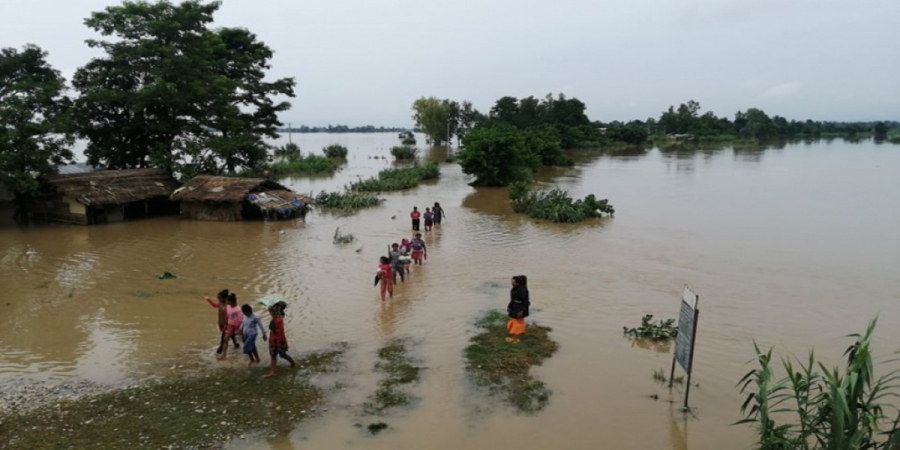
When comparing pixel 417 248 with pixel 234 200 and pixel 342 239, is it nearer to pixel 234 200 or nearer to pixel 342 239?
pixel 342 239

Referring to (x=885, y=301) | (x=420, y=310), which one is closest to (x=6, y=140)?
(x=420, y=310)

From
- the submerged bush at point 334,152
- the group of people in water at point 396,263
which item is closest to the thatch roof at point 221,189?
the group of people in water at point 396,263

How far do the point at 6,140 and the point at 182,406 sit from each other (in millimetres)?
17497

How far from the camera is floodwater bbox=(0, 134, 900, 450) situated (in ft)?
24.7

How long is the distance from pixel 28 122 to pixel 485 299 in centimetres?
1817

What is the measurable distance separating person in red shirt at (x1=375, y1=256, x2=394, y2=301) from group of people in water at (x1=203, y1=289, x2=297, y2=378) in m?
3.43

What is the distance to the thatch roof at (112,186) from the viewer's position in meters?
21.6

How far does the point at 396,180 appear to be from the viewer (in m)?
35.4

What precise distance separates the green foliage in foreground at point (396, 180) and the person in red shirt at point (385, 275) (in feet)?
66.0

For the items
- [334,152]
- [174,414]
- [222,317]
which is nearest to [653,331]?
[222,317]

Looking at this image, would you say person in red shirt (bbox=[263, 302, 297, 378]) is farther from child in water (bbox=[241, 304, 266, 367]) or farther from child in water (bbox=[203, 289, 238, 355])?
child in water (bbox=[203, 289, 238, 355])

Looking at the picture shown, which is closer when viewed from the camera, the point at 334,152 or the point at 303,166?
the point at 303,166

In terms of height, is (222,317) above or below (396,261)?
below

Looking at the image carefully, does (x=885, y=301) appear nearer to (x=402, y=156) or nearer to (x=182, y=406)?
(x=182, y=406)
